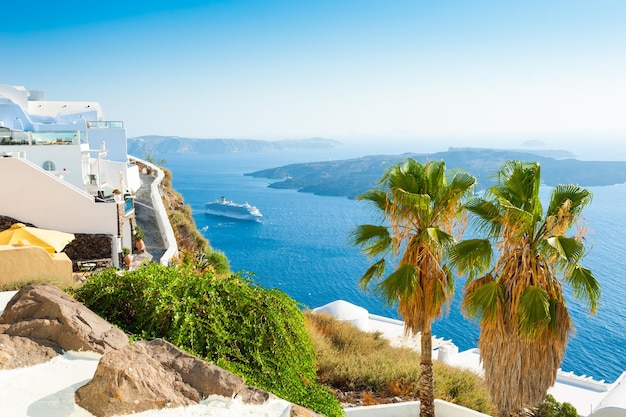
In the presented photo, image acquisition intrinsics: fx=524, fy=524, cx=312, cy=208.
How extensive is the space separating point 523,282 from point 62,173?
17.0m

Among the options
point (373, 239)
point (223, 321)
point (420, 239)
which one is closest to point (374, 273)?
point (373, 239)

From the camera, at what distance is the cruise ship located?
316 feet

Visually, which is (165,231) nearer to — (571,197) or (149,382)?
(571,197)

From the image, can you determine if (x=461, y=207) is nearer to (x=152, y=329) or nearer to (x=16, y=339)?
(x=152, y=329)

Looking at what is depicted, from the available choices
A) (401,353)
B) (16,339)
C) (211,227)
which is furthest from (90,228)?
(211,227)

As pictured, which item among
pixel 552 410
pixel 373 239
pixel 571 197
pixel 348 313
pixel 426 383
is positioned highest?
pixel 571 197

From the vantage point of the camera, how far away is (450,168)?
235ft

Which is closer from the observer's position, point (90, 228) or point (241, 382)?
point (241, 382)

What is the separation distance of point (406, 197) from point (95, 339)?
5347 mm

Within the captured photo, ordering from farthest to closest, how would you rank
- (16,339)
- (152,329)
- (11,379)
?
1. (152,329)
2. (16,339)
3. (11,379)

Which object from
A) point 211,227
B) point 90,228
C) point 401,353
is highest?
point 90,228

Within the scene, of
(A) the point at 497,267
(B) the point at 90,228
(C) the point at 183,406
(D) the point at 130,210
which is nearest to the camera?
(C) the point at 183,406

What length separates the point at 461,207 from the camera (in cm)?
905

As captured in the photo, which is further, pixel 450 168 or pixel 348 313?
pixel 450 168
